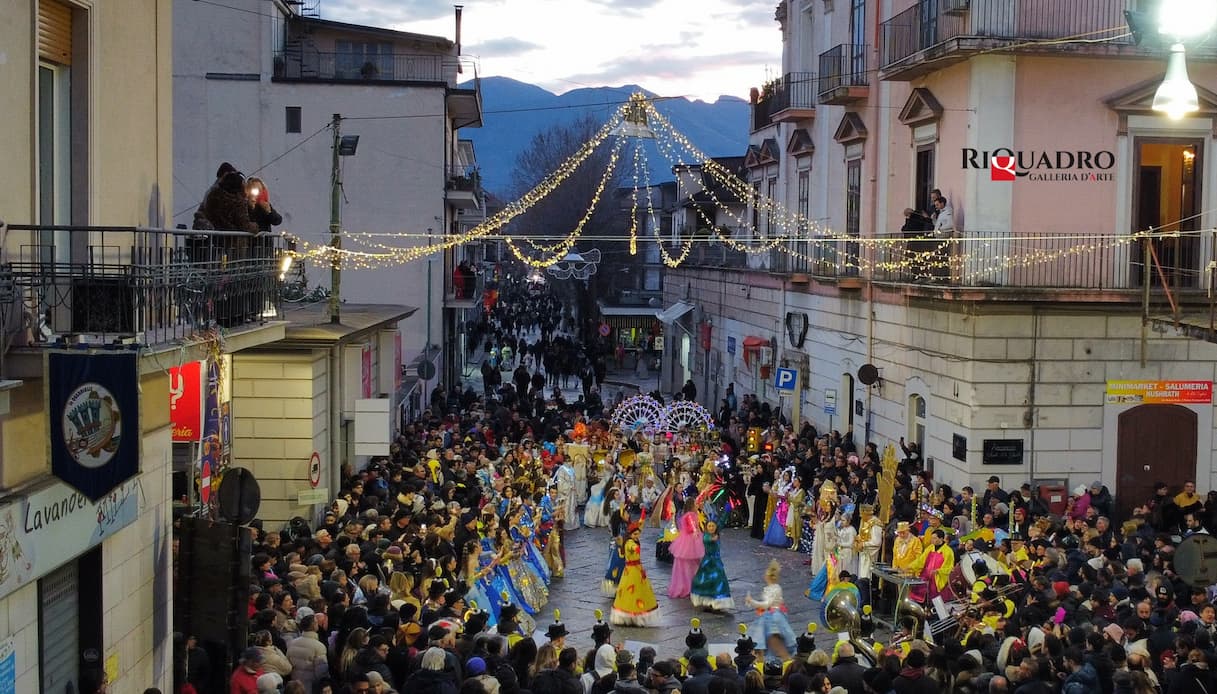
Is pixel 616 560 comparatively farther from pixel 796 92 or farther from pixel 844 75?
pixel 796 92

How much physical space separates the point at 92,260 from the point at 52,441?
5.30 feet

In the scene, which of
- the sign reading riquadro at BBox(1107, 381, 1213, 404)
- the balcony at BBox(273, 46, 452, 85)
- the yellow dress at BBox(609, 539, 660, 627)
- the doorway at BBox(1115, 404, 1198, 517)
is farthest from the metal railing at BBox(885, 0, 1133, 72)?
the balcony at BBox(273, 46, 452, 85)

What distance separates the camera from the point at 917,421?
79.9ft

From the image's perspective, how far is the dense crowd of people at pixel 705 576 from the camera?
38.7 ft

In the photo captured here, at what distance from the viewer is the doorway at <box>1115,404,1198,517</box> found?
71.9 feet

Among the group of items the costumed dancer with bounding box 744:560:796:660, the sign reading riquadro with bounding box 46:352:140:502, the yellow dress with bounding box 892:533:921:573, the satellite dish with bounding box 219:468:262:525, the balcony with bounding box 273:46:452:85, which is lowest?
the costumed dancer with bounding box 744:560:796:660

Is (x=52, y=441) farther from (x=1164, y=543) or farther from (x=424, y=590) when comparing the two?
(x=1164, y=543)

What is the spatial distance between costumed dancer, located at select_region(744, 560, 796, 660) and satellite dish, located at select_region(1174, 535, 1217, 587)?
4.16 meters

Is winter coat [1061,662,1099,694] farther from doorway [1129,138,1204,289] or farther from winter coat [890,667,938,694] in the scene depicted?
doorway [1129,138,1204,289]

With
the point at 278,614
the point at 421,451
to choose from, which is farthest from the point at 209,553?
the point at 421,451

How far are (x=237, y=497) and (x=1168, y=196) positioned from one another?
16.2 metres

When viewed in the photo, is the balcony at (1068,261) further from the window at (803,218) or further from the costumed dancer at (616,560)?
the window at (803,218)

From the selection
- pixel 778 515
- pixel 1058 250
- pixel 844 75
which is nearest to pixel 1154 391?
pixel 1058 250

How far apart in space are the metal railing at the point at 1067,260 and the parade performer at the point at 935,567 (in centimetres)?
555
